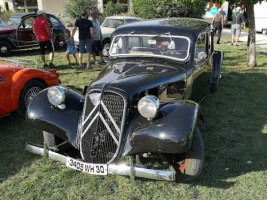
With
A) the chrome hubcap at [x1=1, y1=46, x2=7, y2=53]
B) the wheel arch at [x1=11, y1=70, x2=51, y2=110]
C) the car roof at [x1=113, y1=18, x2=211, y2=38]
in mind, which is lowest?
the wheel arch at [x1=11, y1=70, x2=51, y2=110]

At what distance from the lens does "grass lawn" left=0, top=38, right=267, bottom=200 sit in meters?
2.88

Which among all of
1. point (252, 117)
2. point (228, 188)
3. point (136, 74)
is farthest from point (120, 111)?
point (252, 117)

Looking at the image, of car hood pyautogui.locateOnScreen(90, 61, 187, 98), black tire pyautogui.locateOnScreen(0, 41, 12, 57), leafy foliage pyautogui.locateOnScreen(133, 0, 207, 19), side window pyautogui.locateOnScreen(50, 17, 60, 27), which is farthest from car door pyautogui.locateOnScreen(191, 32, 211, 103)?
leafy foliage pyautogui.locateOnScreen(133, 0, 207, 19)

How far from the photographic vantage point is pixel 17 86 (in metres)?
4.32

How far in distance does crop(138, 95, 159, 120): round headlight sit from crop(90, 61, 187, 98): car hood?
0.86 feet

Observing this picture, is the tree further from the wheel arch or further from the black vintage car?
the wheel arch

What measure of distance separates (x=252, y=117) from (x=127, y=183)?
295 cm

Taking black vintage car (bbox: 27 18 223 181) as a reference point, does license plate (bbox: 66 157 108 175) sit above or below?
below

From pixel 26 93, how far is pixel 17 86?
0.25 meters

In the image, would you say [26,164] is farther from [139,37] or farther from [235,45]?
[235,45]

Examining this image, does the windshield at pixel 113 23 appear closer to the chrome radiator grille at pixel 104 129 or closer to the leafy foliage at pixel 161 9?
the leafy foliage at pixel 161 9

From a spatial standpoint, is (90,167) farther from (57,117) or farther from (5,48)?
(5,48)

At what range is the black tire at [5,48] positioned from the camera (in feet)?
30.9

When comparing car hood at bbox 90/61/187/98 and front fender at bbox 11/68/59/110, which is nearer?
car hood at bbox 90/61/187/98
